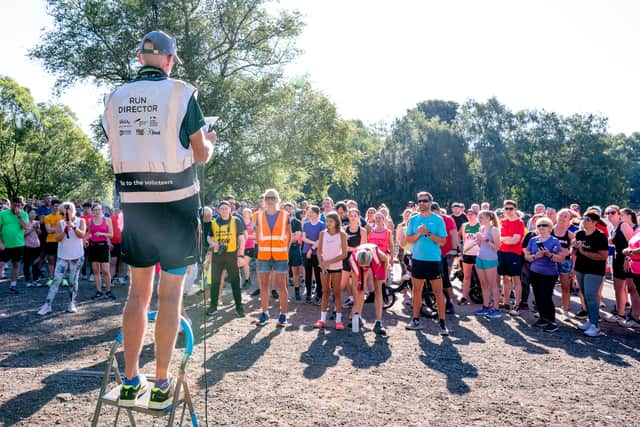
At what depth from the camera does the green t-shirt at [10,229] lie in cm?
1155

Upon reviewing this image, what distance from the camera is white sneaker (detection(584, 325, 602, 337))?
793cm

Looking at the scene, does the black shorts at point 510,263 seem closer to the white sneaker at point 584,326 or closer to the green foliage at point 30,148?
the white sneaker at point 584,326

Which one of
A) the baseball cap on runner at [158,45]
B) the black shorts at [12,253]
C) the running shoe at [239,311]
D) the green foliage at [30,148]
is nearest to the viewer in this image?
the baseball cap on runner at [158,45]

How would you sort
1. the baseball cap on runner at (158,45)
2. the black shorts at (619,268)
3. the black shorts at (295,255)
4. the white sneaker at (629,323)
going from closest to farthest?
the baseball cap on runner at (158,45), the white sneaker at (629,323), the black shorts at (619,268), the black shorts at (295,255)

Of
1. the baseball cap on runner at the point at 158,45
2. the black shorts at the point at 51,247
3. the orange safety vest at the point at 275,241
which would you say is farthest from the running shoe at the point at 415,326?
the black shorts at the point at 51,247

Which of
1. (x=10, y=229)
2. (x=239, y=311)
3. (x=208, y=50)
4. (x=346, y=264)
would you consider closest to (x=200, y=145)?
(x=346, y=264)

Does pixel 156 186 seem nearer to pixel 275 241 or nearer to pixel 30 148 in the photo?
pixel 275 241

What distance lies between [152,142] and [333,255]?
613 cm

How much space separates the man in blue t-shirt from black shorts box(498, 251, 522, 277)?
2.38 metres

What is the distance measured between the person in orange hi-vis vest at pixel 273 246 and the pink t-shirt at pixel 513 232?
4.65 metres

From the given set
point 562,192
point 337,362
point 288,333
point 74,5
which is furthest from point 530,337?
point 562,192

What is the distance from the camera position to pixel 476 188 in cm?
4159

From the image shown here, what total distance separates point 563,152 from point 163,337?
2190 inches

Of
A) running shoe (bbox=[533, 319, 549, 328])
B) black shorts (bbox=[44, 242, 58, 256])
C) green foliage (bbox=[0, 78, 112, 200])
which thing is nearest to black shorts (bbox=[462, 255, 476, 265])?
running shoe (bbox=[533, 319, 549, 328])
